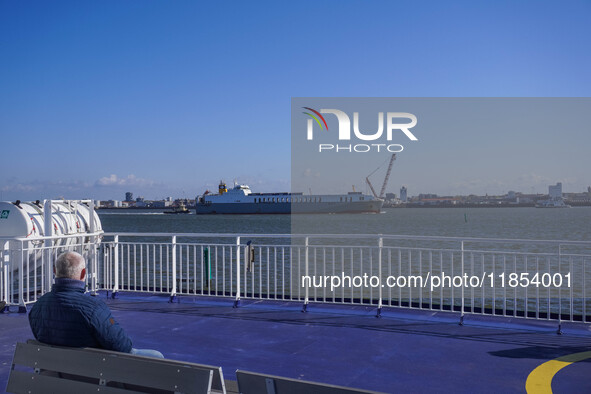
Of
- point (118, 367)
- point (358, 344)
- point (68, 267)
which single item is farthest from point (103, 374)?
point (358, 344)

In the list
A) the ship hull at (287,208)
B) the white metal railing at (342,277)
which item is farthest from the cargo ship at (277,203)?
the white metal railing at (342,277)

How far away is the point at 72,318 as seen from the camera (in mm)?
3242

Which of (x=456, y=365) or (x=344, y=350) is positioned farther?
(x=344, y=350)

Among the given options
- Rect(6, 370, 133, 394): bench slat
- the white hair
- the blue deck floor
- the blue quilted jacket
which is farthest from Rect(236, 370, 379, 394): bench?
the blue deck floor

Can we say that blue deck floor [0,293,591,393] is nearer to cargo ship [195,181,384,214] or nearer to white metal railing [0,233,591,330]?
white metal railing [0,233,591,330]

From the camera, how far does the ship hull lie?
424ft

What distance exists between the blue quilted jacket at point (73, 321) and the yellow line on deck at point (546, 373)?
352 centimetres

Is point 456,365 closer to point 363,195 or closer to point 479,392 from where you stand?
point 479,392

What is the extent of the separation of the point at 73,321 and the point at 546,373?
4282 millimetres

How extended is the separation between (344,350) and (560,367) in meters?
2.17

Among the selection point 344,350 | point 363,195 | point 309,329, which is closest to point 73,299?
point 344,350

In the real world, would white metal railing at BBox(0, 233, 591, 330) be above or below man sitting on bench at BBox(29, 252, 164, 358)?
below

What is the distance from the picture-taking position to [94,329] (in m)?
3.25

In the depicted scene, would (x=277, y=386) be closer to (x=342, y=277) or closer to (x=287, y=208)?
(x=342, y=277)
